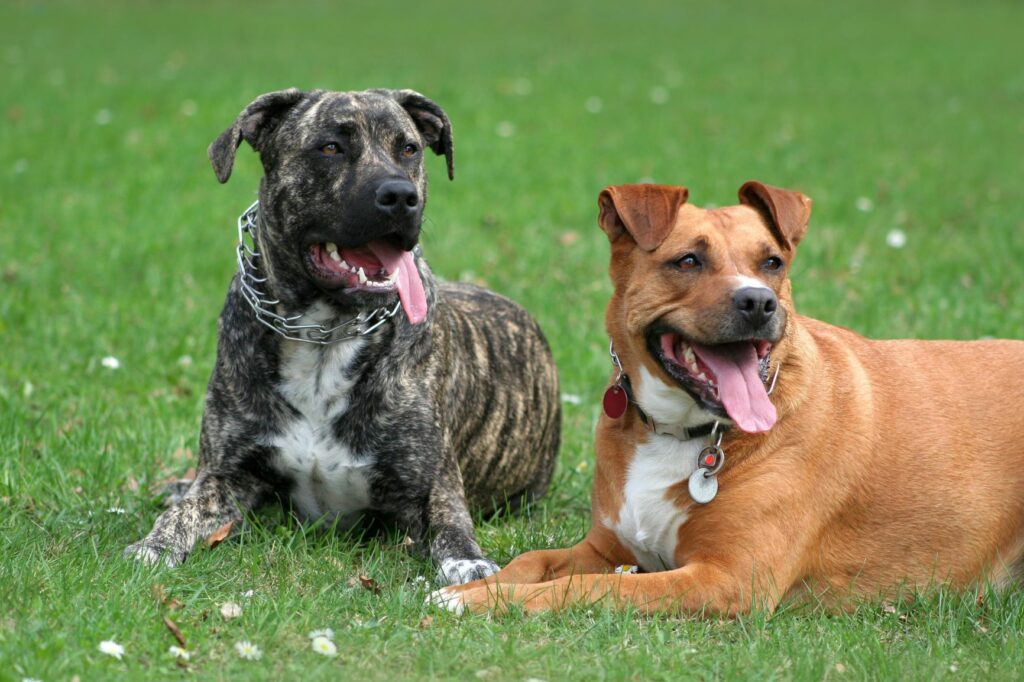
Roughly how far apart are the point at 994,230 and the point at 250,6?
22.2m

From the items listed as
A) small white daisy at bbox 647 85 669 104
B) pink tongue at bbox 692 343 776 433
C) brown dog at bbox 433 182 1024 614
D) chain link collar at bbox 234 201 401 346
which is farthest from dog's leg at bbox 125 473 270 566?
small white daisy at bbox 647 85 669 104

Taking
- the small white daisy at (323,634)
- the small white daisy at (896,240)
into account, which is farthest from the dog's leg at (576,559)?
the small white daisy at (896,240)

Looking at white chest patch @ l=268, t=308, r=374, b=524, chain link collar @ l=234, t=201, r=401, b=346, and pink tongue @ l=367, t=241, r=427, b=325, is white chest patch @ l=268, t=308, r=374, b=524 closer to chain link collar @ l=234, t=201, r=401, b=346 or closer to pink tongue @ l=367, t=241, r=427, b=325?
chain link collar @ l=234, t=201, r=401, b=346

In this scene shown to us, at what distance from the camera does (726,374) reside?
14.5 ft

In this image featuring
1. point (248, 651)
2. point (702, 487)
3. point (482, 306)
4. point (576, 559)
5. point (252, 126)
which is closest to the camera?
point (248, 651)

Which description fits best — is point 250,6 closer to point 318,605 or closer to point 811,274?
point 811,274

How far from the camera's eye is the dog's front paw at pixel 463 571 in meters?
4.75

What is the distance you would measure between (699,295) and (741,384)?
1.13ft

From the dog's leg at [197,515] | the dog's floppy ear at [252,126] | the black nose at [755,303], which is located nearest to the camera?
the black nose at [755,303]

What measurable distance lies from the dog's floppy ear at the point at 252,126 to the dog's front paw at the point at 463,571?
1.75m

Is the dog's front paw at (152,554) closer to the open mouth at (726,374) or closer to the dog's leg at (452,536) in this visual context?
the dog's leg at (452,536)

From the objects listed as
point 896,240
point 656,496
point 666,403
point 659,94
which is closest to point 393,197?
point 666,403

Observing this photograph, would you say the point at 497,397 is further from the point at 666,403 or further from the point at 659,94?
the point at 659,94

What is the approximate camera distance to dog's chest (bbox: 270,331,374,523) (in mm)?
5016
